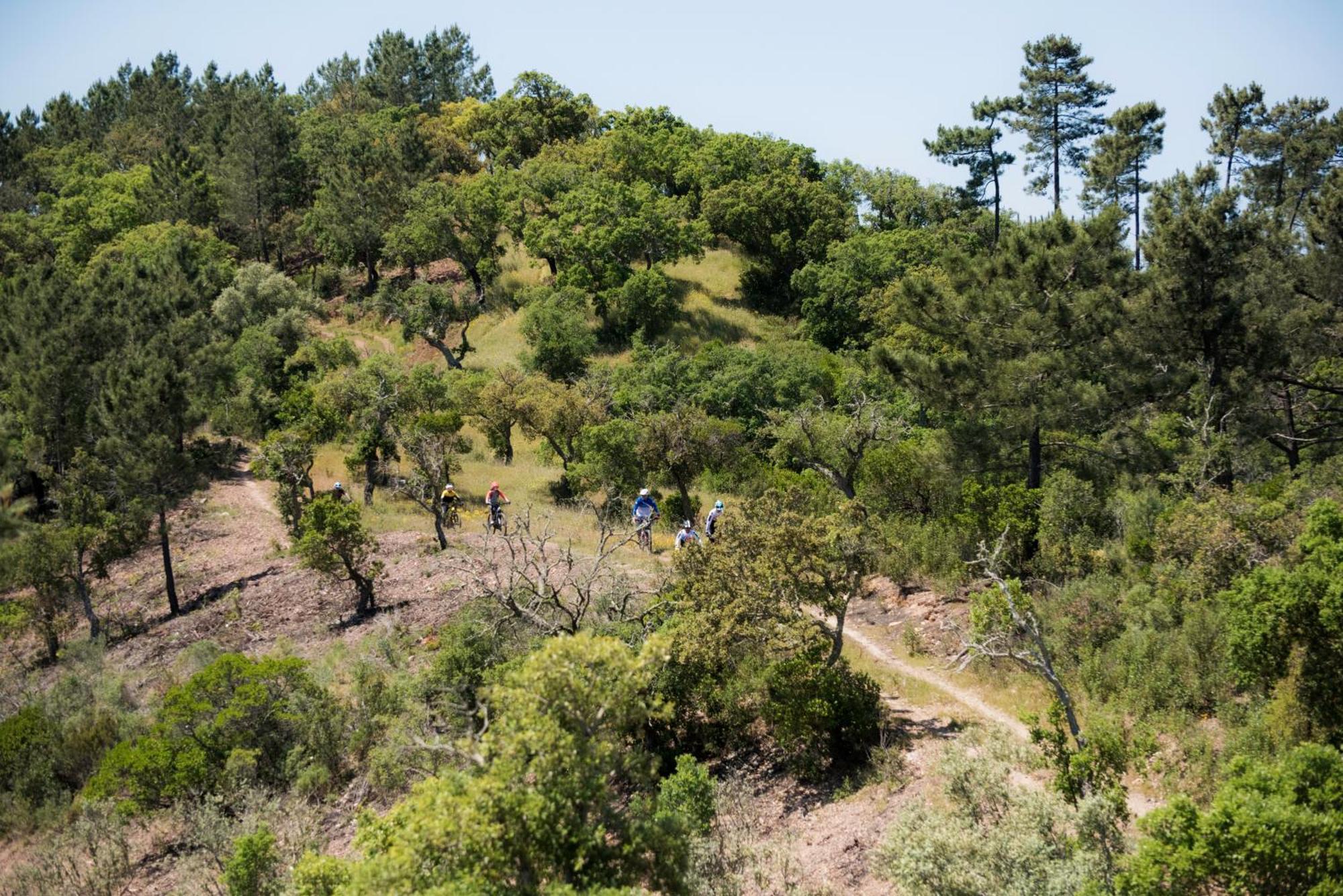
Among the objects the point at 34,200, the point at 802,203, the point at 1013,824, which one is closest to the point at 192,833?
the point at 1013,824

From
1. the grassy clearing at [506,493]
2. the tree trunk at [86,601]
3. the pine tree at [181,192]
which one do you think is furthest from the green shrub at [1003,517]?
the pine tree at [181,192]

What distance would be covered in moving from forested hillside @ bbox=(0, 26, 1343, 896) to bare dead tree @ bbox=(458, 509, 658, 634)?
21 centimetres

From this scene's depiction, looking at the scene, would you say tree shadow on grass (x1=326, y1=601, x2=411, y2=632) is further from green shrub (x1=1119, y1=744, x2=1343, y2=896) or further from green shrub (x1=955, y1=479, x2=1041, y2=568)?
green shrub (x1=1119, y1=744, x2=1343, y2=896)

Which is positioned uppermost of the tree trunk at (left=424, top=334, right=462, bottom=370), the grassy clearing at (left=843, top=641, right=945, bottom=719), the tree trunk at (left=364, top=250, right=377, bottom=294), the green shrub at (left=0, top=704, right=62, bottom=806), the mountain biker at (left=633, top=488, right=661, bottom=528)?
the tree trunk at (left=364, top=250, right=377, bottom=294)

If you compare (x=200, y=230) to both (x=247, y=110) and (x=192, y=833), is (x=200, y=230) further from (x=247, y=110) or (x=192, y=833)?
(x=192, y=833)

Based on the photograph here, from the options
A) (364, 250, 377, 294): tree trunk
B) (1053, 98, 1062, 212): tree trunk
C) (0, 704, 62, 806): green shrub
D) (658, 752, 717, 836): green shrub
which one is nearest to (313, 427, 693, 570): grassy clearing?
(658, 752, 717, 836): green shrub

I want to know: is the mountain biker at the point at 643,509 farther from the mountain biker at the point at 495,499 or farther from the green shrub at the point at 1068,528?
the green shrub at the point at 1068,528

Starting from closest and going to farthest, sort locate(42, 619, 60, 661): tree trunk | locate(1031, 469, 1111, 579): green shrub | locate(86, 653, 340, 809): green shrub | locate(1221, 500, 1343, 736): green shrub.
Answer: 1. locate(1221, 500, 1343, 736): green shrub
2. locate(86, 653, 340, 809): green shrub
3. locate(1031, 469, 1111, 579): green shrub
4. locate(42, 619, 60, 661): tree trunk

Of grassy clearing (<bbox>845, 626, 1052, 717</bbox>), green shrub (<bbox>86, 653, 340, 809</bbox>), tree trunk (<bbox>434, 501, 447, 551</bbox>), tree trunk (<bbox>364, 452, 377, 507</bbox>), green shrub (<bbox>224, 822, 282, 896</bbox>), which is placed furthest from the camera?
tree trunk (<bbox>364, 452, 377, 507</bbox>)

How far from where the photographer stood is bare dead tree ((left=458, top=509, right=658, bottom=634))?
17.4 meters

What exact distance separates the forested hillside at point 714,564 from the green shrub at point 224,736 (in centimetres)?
10

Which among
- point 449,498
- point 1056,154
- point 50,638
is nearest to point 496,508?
point 449,498

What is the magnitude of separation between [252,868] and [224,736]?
615cm

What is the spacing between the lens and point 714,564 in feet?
58.4
